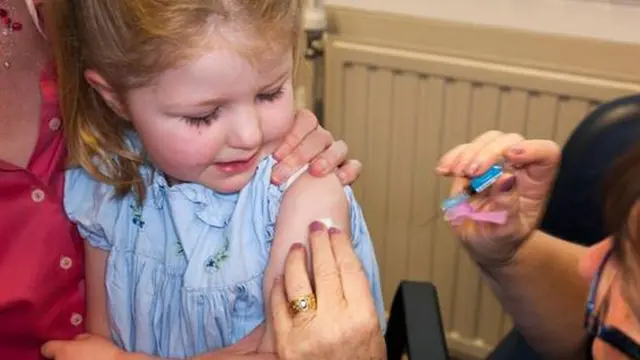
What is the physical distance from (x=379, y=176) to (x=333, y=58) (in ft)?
0.97

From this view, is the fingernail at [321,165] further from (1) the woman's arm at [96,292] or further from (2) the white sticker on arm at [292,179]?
(1) the woman's arm at [96,292]

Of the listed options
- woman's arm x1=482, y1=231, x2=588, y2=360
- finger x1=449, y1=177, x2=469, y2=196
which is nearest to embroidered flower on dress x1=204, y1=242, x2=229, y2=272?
finger x1=449, y1=177, x2=469, y2=196

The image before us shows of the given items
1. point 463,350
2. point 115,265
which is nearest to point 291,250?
point 115,265

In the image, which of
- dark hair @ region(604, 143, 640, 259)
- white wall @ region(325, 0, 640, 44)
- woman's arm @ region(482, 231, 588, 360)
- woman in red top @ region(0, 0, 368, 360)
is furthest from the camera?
white wall @ region(325, 0, 640, 44)

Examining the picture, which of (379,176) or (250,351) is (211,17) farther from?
(379,176)

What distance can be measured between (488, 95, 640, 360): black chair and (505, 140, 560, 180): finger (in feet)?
0.33

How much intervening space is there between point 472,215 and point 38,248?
1.91ft

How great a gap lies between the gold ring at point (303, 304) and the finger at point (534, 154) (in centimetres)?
33

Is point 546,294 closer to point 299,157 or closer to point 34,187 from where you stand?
point 299,157

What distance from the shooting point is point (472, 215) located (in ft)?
3.91

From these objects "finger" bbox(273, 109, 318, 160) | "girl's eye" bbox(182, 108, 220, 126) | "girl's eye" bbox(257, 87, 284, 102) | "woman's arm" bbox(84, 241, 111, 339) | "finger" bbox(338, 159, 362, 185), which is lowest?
"woman's arm" bbox(84, 241, 111, 339)

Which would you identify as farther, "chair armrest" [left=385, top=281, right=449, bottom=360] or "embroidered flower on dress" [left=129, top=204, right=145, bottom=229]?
"embroidered flower on dress" [left=129, top=204, right=145, bottom=229]

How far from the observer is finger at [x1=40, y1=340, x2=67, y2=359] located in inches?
48.3

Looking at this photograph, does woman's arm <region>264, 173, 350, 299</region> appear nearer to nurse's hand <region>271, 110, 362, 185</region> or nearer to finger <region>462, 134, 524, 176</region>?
nurse's hand <region>271, 110, 362, 185</region>
